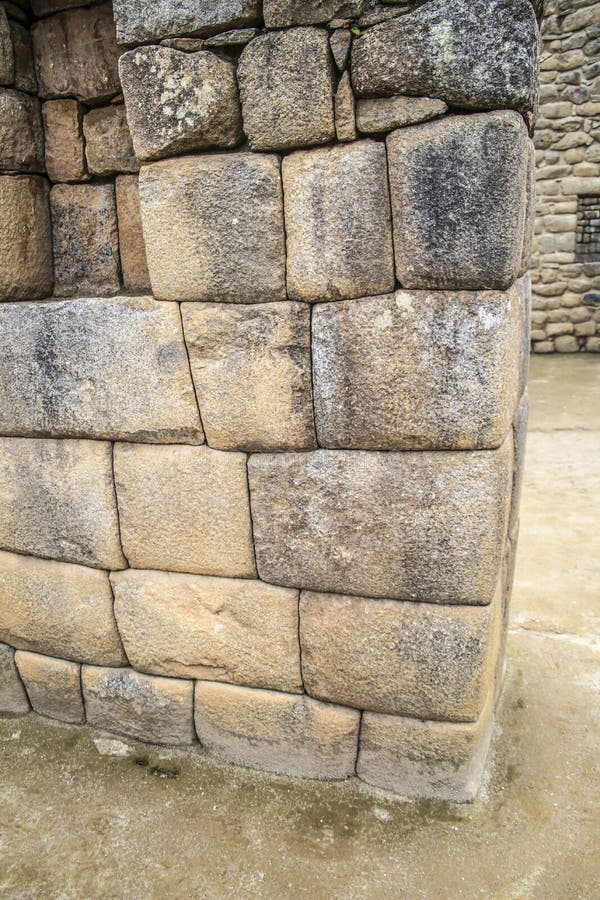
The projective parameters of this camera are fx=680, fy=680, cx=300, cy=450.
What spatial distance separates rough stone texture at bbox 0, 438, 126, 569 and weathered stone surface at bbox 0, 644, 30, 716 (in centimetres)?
59

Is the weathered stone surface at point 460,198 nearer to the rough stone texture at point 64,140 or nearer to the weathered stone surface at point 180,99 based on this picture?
the weathered stone surface at point 180,99

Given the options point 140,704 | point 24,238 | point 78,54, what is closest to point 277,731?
point 140,704

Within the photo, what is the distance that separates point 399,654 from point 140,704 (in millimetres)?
1149

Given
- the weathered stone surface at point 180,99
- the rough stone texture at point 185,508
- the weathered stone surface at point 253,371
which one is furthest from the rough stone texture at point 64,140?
the rough stone texture at point 185,508

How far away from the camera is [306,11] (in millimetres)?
1894

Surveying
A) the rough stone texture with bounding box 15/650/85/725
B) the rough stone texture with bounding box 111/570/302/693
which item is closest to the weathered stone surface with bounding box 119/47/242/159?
the rough stone texture with bounding box 111/570/302/693

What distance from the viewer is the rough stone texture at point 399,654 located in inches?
90.6

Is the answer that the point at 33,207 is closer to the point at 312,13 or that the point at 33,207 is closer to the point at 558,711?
the point at 312,13

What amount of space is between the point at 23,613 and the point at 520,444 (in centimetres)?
217

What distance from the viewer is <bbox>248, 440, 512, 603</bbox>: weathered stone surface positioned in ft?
7.02

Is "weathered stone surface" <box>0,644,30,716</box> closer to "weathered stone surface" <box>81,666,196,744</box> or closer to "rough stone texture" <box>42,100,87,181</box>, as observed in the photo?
"weathered stone surface" <box>81,666,196,744</box>

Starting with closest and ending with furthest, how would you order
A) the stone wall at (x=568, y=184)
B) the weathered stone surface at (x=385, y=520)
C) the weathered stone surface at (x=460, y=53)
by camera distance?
1. the weathered stone surface at (x=460, y=53)
2. the weathered stone surface at (x=385, y=520)
3. the stone wall at (x=568, y=184)

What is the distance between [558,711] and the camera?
2.95 m

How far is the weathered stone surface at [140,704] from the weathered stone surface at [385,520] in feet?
2.56
